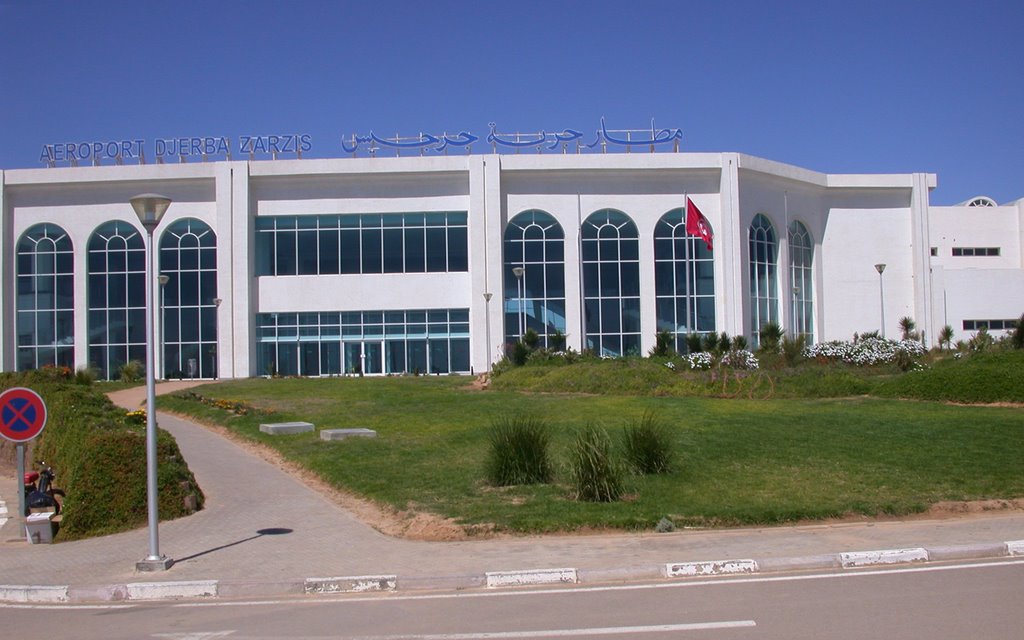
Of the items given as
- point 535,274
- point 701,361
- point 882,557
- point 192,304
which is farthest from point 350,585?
point 192,304

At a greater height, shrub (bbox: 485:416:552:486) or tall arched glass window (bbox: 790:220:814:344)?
tall arched glass window (bbox: 790:220:814:344)

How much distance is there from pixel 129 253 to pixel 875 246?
4321cm

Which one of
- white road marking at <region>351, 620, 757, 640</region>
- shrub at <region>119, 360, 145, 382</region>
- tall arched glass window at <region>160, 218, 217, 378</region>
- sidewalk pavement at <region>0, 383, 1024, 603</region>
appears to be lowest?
sidewalk pavement at <region>0, 383, 1024, 603</region>

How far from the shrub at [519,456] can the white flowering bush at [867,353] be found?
21517 millimetres

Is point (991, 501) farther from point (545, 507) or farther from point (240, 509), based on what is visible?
point (240, 509)

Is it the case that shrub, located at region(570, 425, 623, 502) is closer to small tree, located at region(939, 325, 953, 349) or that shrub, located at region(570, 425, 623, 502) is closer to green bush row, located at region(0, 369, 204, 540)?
green bush row, located at region(0, 369, 204, 540)

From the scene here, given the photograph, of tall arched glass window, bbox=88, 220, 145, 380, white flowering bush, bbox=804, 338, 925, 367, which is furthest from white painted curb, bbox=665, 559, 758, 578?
tall arched glass window, bbox=88, 220, 145, 380

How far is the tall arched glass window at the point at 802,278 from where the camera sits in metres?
55.3

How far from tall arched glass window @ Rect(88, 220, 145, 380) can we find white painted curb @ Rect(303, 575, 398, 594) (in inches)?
1782

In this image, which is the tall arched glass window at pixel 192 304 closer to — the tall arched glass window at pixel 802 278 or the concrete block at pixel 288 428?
the concrete block at pixel 288 428

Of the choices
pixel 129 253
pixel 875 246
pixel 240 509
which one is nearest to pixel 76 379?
pixel 129 253

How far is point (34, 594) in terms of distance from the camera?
31.4ft

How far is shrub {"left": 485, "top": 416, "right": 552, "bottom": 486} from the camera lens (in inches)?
554

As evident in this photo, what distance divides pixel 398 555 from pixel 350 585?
4.29ft
